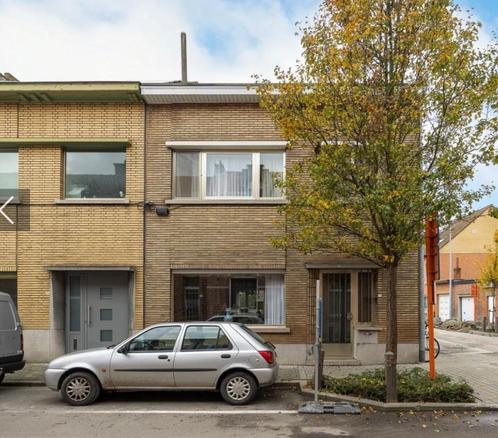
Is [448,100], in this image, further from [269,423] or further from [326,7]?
[269,423]

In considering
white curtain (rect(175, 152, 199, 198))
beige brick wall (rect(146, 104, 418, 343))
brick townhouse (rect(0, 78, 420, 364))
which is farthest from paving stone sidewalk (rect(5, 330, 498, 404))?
white curtain (rect(175, 152, 199, 198))

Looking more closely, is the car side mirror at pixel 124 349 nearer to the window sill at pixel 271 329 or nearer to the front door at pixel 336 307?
the window sill at pixel 271 329

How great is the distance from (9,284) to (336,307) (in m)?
8.00

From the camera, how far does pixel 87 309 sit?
45.7 ft

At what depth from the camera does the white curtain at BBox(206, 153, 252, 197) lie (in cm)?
1366

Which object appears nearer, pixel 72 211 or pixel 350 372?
pixel 350 372

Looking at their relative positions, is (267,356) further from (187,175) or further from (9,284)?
(9,284)

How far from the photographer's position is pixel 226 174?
13.7m

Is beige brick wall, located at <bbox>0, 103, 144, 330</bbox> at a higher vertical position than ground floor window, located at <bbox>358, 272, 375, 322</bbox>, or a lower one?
higher

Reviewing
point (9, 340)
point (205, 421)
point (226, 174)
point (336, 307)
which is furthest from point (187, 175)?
point (205, 421)

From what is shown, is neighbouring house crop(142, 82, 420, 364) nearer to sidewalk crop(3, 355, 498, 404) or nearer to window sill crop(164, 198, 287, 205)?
window sill crop(164, 198, 287, 205)

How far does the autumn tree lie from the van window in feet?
20.1

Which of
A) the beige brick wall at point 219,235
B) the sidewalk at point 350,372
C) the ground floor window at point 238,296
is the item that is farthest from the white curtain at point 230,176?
the sidewalk at point 350,372

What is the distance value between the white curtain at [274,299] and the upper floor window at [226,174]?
200 cm
